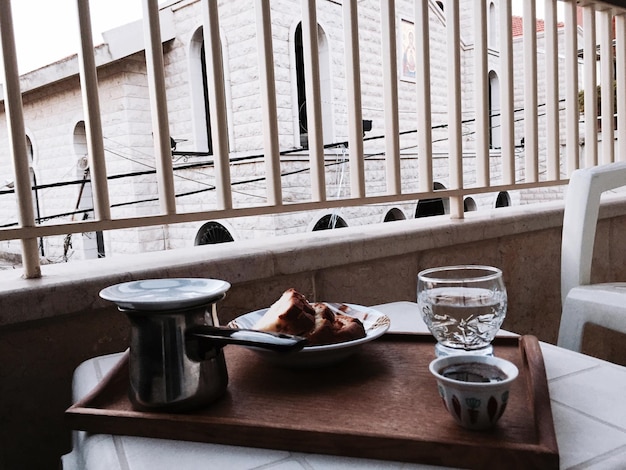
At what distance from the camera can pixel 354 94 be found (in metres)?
1.50

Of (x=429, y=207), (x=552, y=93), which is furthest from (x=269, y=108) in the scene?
(x=429, y=207)

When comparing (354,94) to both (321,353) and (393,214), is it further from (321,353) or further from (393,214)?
(393,214)

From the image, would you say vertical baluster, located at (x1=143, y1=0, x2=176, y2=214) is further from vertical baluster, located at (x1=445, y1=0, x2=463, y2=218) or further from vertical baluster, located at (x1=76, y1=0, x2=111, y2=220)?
vertical baluster, located at (x1=445, y1=0, x2=463, y2=218)

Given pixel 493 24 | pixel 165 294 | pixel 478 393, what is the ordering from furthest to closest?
pixel 493 24 < pixel 165 294 < pixel 478 393

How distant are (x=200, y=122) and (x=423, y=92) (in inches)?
227

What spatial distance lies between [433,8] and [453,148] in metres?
9.73

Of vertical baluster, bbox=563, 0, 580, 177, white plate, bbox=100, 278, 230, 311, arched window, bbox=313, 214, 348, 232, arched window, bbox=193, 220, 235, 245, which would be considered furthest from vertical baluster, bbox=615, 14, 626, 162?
arched window, bbox=193, 220, 235, 245

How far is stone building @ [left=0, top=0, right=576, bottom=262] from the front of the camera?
699 centimetres

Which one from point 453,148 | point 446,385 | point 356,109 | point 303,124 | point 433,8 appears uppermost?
point 433,8

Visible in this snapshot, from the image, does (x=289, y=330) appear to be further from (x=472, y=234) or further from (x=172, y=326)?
(x=472, y=234)

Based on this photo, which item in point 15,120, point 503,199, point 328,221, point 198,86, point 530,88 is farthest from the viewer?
point 503,199

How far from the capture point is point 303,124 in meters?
7.60

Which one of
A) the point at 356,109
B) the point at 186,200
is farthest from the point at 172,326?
the point at 186,200

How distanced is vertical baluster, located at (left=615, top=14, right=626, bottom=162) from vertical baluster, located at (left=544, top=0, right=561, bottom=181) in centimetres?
46
